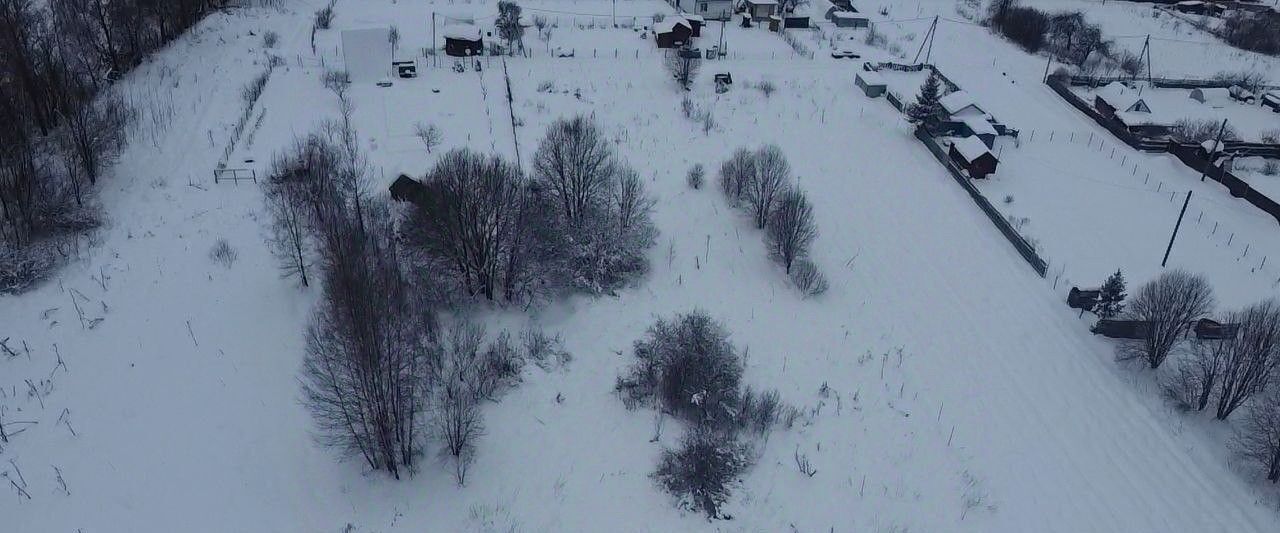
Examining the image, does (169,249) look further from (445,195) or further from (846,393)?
(846,393)

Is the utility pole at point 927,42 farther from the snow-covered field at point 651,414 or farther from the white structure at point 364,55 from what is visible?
the white structure at point 364,55

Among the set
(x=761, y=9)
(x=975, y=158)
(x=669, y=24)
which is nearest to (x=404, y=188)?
(x=975, y=158)

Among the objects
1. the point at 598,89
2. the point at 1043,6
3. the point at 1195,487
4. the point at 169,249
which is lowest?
the point at 1195,487

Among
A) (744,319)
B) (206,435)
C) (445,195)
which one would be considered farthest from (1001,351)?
(206,435)

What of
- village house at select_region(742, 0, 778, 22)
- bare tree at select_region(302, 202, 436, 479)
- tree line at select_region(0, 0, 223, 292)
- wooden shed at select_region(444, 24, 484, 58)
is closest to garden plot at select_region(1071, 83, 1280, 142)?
village house at select_region(742, 0, 778, 22)

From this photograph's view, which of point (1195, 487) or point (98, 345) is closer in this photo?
point (1195, 487)
